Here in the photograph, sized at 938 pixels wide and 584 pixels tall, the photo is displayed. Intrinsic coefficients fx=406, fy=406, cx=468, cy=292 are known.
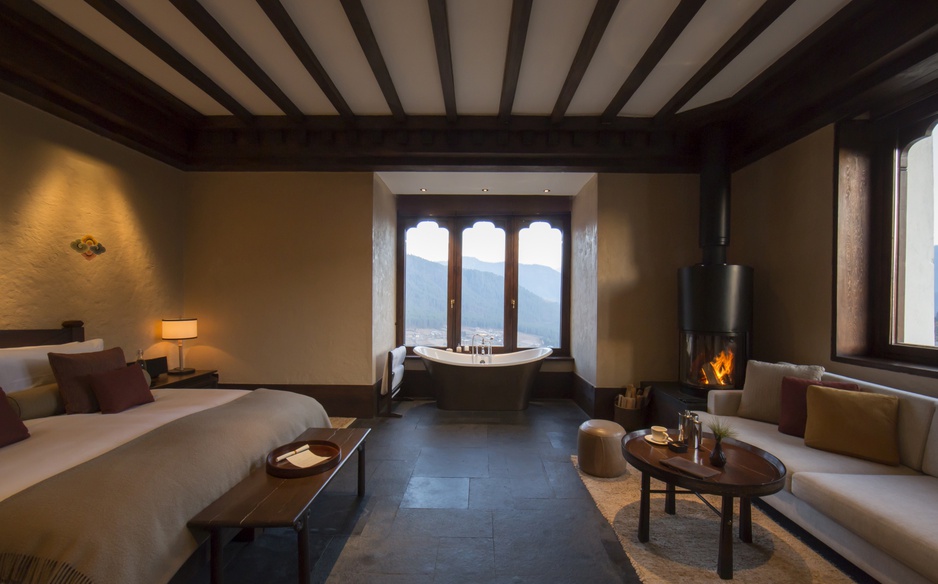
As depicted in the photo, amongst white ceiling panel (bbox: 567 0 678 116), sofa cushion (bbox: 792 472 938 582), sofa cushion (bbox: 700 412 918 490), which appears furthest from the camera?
white ceiling panel (bbox: 567 0 678 116)

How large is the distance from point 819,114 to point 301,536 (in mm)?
4279

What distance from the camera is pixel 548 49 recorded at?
2.88m

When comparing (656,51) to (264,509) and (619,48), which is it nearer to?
(619,48)

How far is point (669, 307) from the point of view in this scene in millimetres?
4441

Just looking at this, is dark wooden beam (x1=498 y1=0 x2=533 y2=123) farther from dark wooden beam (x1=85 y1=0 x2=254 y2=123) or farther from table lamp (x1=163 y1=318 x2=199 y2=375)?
table lamp (x1=163 y1=318 x2=199 y2=375)

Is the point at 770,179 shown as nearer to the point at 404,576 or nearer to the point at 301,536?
the point at 404,576

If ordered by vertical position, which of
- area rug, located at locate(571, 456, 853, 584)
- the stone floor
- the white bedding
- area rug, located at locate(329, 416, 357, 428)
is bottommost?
area rug, located at locate(329, 416, 357, 428)

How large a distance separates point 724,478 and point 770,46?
2808 mm

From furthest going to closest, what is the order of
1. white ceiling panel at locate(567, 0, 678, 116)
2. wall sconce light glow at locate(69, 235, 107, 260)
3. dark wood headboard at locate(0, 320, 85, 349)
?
wall sconce light glow at locate(69, 235, 107, 260) → dark wood headboard at locate(0, 320, 85, 349) → white ceiling panel at locate(567, 0, 678, 116)

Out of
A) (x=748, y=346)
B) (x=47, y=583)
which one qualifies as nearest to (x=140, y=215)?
(x=47, y=583)

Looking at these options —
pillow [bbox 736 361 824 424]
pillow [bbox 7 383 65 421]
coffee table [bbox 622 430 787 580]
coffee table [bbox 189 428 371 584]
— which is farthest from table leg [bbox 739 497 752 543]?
pillow [bbox 7 383 65 421]

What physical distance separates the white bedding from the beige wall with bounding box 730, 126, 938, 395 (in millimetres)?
4526

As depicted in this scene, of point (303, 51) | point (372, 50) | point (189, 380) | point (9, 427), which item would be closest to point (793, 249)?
point (372, 50)

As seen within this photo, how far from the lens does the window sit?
18.6 feet
